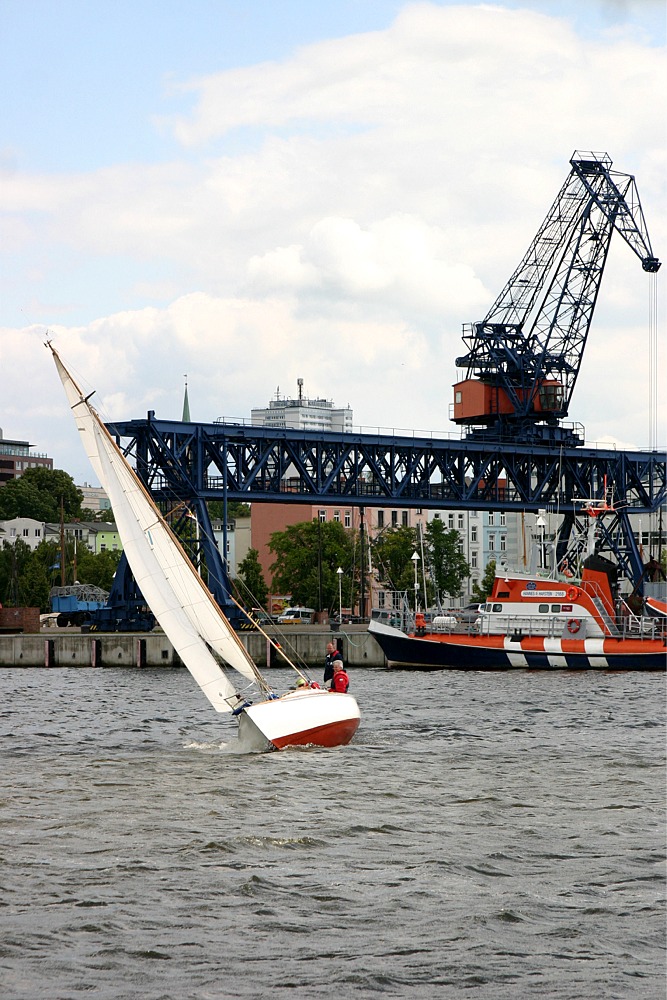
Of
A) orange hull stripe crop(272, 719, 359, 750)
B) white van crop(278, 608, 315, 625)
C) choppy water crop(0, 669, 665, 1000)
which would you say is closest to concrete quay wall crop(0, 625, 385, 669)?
choppy water crop(0, 669, 665, 1000)

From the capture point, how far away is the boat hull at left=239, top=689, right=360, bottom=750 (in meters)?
32.8

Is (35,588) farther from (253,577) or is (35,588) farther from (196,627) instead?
(196,627)

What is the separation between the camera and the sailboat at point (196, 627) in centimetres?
3294

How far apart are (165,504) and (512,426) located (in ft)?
Result: 98.2

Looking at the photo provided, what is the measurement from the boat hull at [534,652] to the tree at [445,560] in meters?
67.2

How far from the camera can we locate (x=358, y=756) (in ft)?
111

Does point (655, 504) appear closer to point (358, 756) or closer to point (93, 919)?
point (358, 756)

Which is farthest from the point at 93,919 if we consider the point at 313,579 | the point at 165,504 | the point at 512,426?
the point at 313,579

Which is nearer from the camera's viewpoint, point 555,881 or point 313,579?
point 555,881

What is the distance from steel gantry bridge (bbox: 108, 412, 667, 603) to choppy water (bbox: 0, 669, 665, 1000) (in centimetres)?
4379

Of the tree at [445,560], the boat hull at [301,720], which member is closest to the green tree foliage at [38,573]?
the tree at [445,560]

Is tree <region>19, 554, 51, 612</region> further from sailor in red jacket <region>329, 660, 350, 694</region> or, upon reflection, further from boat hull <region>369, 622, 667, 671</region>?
sailor in red jacket <region>329, 660, 350, 694</region>

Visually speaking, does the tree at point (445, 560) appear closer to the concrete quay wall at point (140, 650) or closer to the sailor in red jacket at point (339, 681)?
the concrete quay wall at point (140, 650)

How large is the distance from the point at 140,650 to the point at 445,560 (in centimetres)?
7193
